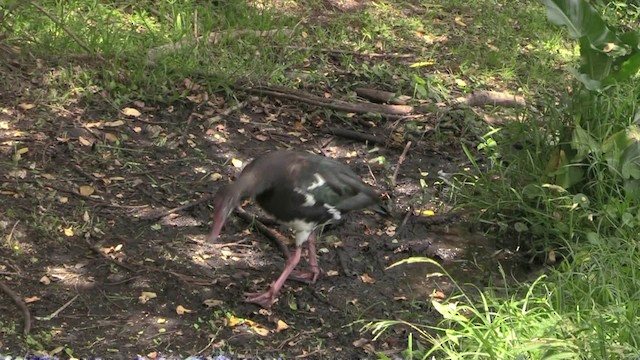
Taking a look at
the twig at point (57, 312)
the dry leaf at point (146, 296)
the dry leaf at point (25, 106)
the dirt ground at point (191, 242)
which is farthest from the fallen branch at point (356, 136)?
the twig at point (57, 312)

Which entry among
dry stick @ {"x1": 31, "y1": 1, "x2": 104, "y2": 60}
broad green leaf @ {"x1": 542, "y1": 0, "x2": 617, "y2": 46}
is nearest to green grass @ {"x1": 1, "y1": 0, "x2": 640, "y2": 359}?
dry stick @ {"x1": 31, "y1": 1, "x2": 104, "y2": 60}

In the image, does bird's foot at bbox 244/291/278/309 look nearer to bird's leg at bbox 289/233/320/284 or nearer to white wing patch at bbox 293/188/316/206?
bird's leg at bbox 289/233/320/284

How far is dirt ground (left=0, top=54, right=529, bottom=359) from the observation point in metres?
4.42

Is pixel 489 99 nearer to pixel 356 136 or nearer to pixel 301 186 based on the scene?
pixel 356 136

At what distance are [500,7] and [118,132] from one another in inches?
184

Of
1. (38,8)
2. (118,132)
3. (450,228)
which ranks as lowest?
(450,228)

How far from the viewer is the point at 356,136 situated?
6520 millimetres

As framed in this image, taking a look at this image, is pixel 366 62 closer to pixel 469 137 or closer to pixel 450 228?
pixel 469 137

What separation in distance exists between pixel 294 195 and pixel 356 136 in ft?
6.57

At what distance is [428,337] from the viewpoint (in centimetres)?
439

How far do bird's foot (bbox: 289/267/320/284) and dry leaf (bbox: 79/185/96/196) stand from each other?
1371 mm

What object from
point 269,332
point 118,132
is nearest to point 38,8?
point 118,132

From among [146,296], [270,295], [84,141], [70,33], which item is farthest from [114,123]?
[270,295]

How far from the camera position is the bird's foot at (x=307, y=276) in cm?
498
